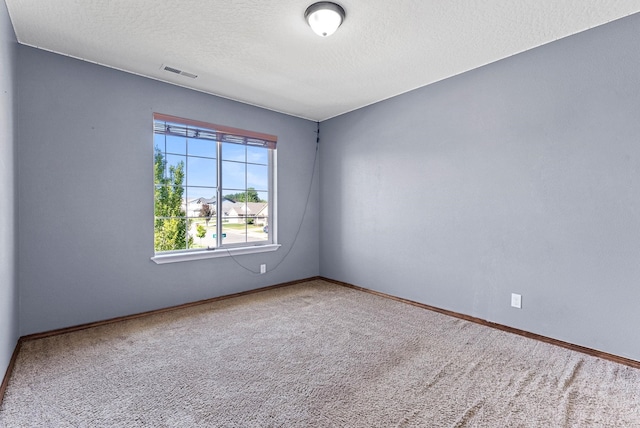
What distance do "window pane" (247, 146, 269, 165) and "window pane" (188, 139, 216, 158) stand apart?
0.48 m

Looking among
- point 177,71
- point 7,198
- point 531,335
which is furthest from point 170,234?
point 531,335

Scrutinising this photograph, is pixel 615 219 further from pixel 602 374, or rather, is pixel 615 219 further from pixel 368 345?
pixel 368 345

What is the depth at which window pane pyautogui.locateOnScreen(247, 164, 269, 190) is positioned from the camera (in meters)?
4.11

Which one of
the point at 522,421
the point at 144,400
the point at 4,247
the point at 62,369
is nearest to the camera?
the point at 522,421

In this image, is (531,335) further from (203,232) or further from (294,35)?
(203,232)

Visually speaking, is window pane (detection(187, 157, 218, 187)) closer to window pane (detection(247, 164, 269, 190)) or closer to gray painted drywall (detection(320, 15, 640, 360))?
window pane (detection(247, 164, 269, 190))

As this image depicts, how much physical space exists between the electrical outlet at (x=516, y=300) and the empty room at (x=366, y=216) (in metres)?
0.01

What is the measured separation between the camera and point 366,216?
13.4ft

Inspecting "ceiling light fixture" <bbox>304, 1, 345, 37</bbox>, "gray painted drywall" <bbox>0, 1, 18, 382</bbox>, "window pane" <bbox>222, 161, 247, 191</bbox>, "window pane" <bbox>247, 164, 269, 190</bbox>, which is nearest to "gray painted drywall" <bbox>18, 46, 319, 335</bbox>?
"gray painted drywall" <bbox>0, 1, 18, 382</bbox>

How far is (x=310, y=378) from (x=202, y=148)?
2793mm

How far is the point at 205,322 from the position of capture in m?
3.00

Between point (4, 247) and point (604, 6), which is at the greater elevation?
point (604, 6)

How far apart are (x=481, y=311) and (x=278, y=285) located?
248cm

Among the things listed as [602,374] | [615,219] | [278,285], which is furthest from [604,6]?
[278,285]
